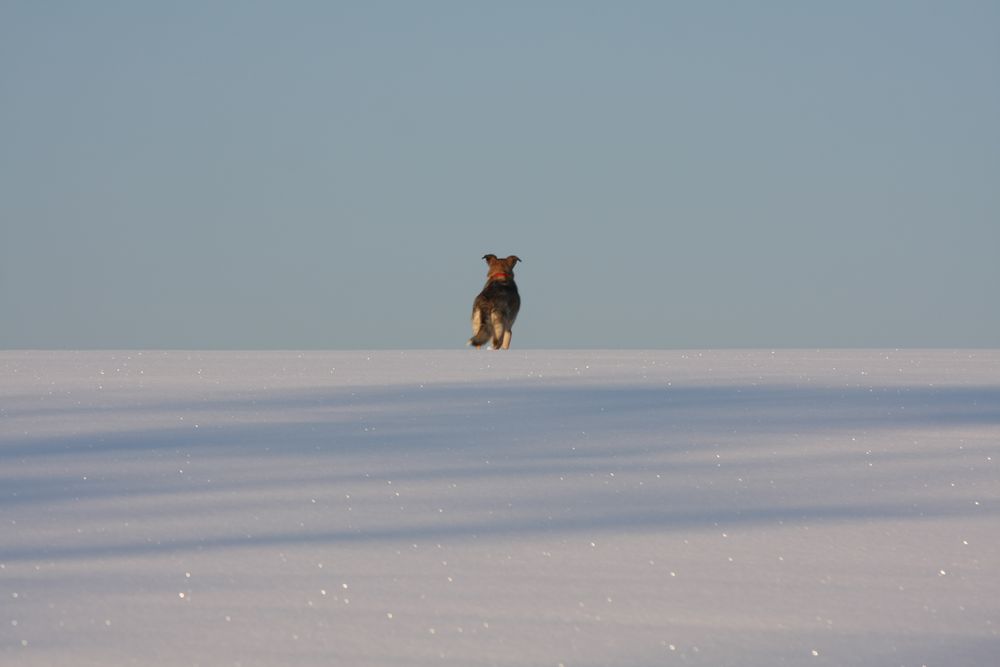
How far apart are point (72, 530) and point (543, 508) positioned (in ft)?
3.77

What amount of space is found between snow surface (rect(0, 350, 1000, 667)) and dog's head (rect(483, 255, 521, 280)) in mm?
7488

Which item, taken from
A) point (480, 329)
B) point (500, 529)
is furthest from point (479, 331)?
point (500, 529)

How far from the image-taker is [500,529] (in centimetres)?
348

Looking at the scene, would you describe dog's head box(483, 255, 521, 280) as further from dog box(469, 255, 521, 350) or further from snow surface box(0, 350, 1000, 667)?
snow surface box(0, 350, 1000, 667)

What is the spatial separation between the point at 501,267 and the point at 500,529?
1113 centimetres

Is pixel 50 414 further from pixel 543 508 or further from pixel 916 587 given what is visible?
pixel 916 587

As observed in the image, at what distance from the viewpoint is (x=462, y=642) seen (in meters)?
2.44

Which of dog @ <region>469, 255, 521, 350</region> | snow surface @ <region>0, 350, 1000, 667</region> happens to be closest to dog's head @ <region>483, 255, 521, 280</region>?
dog @ <region>469, 255, 521, 350</region>

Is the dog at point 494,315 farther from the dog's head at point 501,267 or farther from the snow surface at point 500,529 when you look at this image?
the snow surface at point 500,529

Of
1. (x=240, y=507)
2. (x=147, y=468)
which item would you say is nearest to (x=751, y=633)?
(x=240, y=507)

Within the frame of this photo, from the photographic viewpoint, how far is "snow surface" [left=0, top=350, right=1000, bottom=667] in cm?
248

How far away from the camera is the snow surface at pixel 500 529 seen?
2.48m

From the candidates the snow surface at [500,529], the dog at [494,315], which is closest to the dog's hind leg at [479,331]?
the dog at [494,315]

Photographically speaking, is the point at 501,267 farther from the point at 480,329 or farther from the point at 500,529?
the point at 500,529
